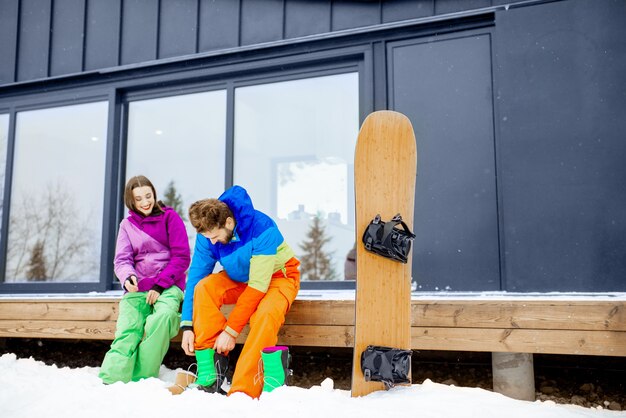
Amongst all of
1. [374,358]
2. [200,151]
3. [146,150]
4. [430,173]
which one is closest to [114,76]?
[146,150]

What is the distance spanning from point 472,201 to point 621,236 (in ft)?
2.81

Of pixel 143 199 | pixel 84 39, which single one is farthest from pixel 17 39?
pixel 143 199

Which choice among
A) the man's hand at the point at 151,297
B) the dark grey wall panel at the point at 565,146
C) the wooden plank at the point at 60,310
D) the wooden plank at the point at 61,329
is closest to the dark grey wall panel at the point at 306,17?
the dark grey wall panel at the point at 565,146

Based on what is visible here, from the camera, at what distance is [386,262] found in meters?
2.22

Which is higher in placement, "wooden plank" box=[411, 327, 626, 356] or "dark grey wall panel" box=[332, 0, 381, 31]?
"dark grey wall panel" box=[332, 0, 381, 31]

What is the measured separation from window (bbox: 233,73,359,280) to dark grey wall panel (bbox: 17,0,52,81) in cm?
187

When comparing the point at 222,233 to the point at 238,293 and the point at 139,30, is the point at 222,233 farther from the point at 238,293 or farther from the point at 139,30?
the point at 139,30

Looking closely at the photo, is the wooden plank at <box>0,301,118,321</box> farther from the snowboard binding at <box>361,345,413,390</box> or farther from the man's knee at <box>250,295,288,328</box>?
the snowboard binding at <box>361,345,413,390</box>

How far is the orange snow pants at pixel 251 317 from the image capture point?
2191 mm

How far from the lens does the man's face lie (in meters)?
2.33

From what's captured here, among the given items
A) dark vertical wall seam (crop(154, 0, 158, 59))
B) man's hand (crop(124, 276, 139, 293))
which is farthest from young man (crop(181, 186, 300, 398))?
dark vertical wall seam (crop(154, 0, 158, 59))

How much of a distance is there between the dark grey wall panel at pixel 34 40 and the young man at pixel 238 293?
3.06 meters

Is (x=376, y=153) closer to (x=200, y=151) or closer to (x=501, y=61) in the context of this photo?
(x=501, y=61)

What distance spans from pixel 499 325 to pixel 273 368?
107 cm
